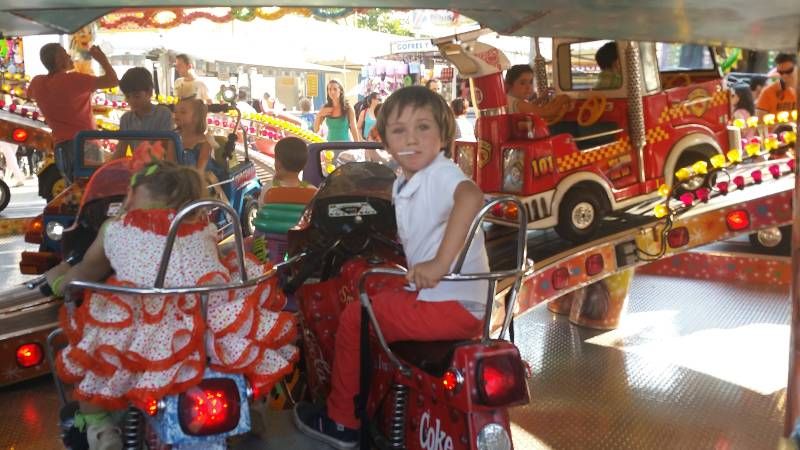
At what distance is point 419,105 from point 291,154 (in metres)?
1.99

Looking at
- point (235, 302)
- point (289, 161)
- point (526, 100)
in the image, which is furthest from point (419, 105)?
point (526, 100)

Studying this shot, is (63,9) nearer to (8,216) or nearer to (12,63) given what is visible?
(8,216)

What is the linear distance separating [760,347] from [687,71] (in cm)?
229

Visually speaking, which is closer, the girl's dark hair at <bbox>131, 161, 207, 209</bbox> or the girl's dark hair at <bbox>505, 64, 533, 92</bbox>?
the girl's dark hair at <bbox>131, 161, 207, 209</bbox>

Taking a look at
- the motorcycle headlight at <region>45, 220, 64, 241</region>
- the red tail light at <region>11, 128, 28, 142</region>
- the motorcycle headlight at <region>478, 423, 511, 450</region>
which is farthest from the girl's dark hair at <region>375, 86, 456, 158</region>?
the red tail light at <region>11, 128, 28, 142</region>

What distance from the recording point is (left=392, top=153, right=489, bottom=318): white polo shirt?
2555 mm

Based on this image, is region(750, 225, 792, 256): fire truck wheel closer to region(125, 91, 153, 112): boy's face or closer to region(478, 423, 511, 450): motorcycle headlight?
region(125, 91, 153, 112): boy's face

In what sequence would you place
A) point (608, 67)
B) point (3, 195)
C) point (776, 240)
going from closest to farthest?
point (608, 67) < point (776, 240) < point (3, 195)

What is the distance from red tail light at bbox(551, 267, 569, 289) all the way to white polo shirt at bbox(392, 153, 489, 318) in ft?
Result: 6.14

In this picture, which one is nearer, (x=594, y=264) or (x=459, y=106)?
→ (x=594, y=264)

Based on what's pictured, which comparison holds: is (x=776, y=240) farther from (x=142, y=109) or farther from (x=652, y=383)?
(x=142, y=109)

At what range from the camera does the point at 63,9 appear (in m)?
2.50

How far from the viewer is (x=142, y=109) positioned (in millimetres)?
5723

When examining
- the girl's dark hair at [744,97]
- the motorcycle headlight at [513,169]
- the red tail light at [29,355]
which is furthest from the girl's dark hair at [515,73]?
the girl's dark hair at [744,97]
